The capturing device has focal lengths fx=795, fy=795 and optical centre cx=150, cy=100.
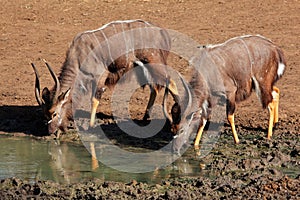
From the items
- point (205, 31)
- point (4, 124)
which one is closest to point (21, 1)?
point (205, 31)

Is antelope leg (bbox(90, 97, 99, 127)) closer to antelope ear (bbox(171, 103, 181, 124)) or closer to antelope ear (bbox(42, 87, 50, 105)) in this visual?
antelope ear (bbox(42, 87, 50, 105))

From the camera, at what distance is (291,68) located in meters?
15.2

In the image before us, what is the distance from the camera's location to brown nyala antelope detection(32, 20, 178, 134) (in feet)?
41.0

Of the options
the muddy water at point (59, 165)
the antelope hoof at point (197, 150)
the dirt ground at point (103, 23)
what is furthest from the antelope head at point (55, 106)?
the antelope hoof at point (197, 150)


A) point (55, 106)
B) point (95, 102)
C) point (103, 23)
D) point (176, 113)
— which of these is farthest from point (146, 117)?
point (103, 23)

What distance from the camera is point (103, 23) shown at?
1823 centimetres

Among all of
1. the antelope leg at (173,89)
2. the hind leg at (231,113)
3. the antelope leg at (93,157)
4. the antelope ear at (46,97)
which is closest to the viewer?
the antelope leg at (93,157)

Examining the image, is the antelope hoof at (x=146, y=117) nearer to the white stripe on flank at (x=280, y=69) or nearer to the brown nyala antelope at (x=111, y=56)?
the brown nyala antelope at (x=111, y=56)

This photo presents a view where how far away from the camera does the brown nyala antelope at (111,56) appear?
41.0 feet

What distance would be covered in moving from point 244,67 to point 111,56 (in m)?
2.22

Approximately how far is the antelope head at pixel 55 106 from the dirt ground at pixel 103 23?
1.96 ft

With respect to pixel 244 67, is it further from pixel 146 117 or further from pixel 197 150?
pixel 146 117

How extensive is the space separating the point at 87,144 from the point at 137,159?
1208mm

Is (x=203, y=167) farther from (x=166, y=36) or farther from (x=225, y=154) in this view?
(x=166, y=36)
